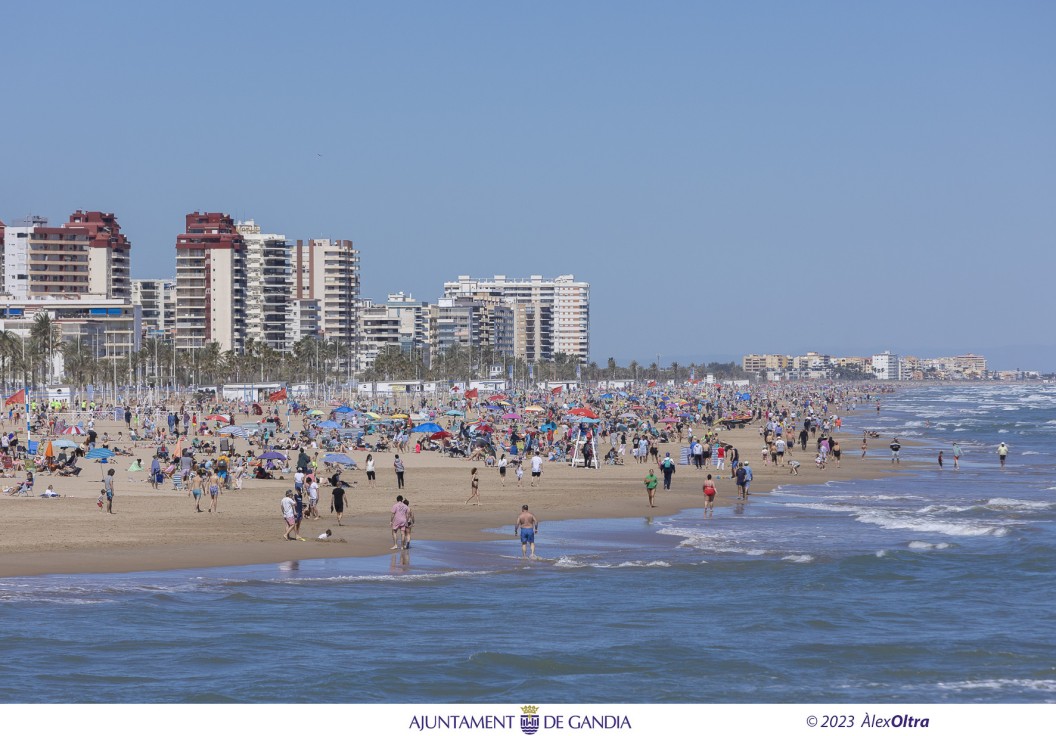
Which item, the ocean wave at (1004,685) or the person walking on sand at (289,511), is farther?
the person walking on sand at (289,511)

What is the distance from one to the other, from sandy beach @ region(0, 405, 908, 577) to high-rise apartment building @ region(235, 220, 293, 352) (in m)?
118

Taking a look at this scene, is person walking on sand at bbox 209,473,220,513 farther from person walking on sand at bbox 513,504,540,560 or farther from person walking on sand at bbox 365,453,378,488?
person walking on sand at bbox 513,504,540,560

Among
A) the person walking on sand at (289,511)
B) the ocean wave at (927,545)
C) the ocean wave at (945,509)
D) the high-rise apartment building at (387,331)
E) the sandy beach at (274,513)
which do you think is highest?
the high-rise apartment building at (387,331)

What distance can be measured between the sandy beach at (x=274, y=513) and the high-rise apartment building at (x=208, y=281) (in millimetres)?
108956

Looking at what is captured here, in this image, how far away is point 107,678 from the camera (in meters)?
14.6

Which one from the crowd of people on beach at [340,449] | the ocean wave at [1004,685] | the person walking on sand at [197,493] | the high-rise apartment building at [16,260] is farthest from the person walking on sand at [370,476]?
the high-rise apartment building at [16,260]

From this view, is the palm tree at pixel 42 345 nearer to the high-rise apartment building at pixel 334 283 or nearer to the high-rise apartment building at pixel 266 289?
the high-rise apartment building at pixel 266 289

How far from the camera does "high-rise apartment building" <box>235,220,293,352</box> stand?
531 ft

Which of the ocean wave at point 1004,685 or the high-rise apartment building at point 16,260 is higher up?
the high-rise apartment building at point 16,260

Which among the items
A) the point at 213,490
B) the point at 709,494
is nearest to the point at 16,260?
the point at 213,490

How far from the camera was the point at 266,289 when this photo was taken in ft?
534

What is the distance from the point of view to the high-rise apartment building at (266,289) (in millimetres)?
162000
